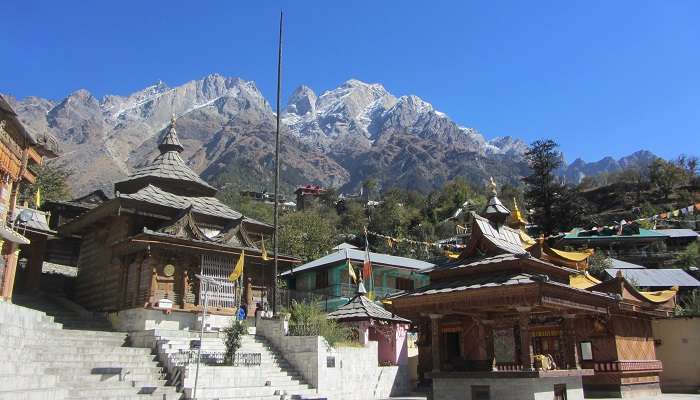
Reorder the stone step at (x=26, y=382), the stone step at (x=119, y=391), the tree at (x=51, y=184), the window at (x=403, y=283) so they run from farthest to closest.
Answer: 1. the tree at (x=51, y=184)
2. the window at (x=403, y=283)
3. the stone step at (x=119, y=391)
4. the stone step at (x=26, y=382)

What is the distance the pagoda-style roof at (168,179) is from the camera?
29562 millimetres

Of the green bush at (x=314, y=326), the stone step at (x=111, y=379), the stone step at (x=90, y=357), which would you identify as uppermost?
the green bush at (x=314, y=326)

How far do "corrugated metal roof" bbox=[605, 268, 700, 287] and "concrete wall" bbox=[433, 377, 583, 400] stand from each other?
24.2 metres

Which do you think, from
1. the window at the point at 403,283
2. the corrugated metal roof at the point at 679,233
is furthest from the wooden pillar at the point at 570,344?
the corrugated metal roof at the point at 679,233

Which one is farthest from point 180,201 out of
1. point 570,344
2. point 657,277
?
point 657,277

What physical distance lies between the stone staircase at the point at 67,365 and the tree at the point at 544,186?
5979 centimetres

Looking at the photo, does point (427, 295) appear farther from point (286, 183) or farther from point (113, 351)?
point (286, 183)

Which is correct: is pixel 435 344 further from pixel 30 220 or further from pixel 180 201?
pixel 30 220

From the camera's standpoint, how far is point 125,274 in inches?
964

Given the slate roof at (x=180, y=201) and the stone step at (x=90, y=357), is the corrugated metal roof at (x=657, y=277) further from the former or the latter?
the stone step at (x=90, y=357)

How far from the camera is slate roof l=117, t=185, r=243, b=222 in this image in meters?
26.0

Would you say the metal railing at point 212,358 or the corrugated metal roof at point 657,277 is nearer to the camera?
the metal railing at point 212,358

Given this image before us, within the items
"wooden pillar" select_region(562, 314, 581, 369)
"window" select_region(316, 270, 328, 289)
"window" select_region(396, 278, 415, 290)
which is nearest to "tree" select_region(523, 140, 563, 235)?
"window" select_region(396, 278, 415, 290)

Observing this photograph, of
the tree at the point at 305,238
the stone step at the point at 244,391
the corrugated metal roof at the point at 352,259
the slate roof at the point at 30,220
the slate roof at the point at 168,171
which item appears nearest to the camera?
the stone step at the point at 244,391
